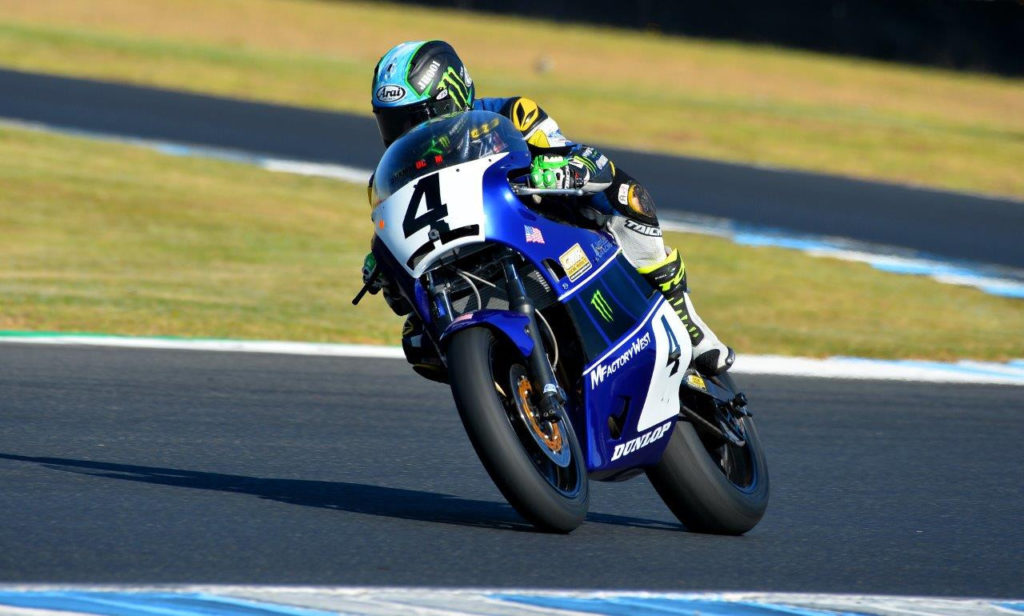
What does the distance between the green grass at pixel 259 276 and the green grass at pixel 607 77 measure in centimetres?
652

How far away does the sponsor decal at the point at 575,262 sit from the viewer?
15.9 feet

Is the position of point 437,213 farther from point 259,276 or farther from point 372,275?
point 259,276

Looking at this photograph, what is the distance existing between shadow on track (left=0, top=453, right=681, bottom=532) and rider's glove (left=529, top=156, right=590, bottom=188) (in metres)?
1.09

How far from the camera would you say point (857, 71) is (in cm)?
3136

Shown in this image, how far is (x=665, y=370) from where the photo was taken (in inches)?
200

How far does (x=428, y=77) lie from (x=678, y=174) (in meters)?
12.9

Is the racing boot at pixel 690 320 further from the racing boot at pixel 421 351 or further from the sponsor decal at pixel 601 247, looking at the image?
the racing boot at pixel 421 351

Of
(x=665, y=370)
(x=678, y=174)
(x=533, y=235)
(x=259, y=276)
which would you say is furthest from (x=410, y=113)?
(x=678, y=174)

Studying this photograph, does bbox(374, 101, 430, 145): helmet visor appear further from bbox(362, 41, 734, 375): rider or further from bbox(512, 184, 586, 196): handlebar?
bbox(512, 184, 586, 196): handlebar

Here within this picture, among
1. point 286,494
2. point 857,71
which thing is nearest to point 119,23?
point 857,71

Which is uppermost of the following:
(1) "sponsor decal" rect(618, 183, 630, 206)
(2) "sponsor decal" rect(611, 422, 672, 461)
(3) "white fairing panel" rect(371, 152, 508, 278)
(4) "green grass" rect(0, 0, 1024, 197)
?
(3) "white fairing panel" rect(371, 152, 508, 278)

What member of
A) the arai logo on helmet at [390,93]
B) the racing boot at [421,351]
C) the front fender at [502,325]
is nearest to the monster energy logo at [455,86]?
the arai logo on helmet at [390,93]

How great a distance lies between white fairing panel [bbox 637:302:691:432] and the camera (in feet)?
16.3

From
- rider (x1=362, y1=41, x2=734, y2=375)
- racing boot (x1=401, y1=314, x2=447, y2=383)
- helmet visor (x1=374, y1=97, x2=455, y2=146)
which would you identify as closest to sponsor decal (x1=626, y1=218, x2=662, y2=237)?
rider (x1=362, y1=41, x2=734, y2=375)
